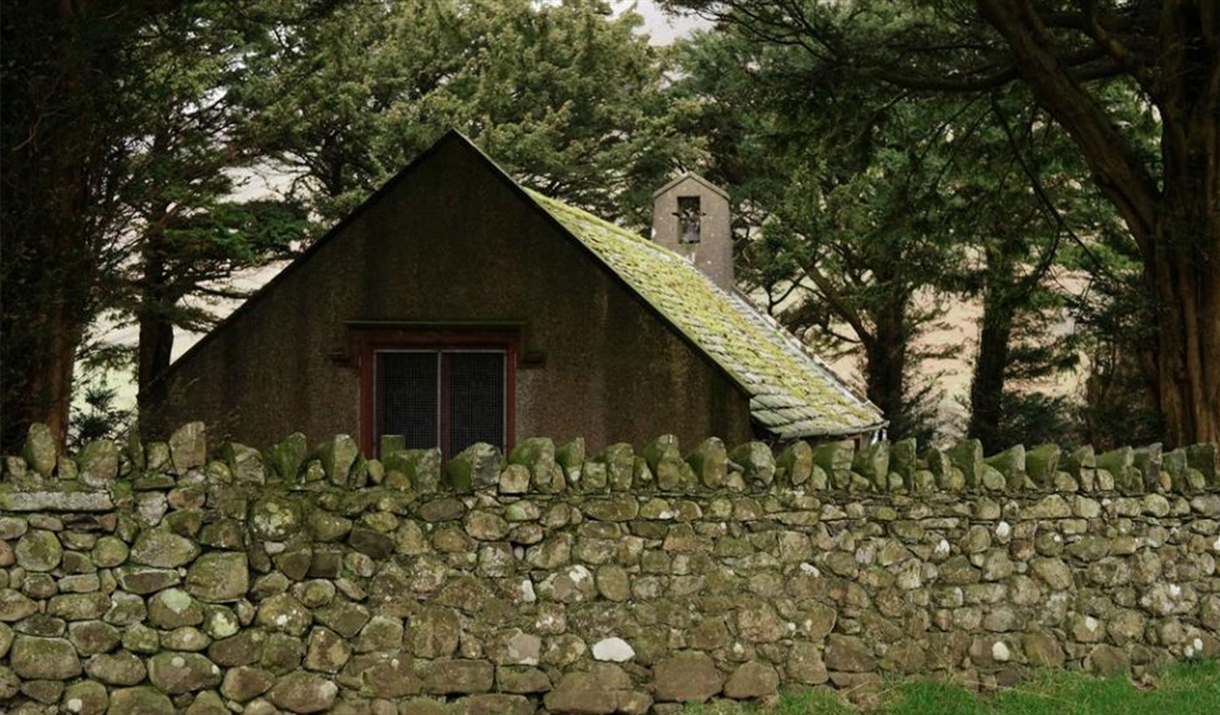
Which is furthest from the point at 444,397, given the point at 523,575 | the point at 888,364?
the point at 888,364

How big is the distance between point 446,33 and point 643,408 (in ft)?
69.3

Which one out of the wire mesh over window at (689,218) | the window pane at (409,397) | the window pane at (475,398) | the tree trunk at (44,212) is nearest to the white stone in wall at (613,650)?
the tree trunk at (44,212)

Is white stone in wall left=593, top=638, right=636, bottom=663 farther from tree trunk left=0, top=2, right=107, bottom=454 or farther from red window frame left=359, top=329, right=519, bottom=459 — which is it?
red window frame left=359, top=329, right=519, bottom=459

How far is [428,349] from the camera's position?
41.8 ft

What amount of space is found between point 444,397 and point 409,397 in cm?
38

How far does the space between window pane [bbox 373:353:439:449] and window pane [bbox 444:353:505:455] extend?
19 cm

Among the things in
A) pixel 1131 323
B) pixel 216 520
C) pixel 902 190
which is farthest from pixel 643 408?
pixel 1131 323

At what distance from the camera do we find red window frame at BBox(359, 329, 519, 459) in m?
12.5

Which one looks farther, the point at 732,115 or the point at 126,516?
the point at 732,115

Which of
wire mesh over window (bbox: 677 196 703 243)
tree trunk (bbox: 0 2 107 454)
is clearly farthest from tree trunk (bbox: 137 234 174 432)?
tree trunk (bbox: 0 2 107 454)

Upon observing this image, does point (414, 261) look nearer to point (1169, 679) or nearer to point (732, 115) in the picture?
point (1169, 679)

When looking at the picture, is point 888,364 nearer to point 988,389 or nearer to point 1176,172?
point 988,389

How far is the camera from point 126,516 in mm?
6344

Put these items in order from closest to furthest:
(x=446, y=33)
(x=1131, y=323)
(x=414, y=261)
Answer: (x=414, y=261) < (x=1131, y=323) < (x=446, y=33)
